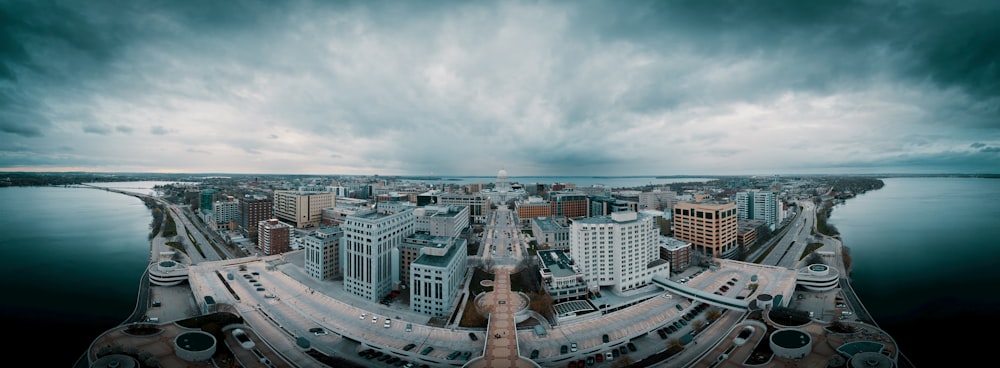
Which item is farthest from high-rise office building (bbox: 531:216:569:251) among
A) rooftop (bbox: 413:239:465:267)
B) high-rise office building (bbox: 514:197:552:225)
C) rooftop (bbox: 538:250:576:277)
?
high-rise office building (bbox: 514:197:552:225)

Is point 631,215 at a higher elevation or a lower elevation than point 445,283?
higher

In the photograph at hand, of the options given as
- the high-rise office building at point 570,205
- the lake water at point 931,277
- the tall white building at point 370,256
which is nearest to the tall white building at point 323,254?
the tall white building at point 370,256

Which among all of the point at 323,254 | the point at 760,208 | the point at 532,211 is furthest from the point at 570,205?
the point at 323,254

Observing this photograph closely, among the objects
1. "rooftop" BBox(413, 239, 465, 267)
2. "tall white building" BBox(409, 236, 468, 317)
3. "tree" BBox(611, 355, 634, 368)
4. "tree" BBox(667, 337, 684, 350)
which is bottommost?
"tree" BBox(611, 355, 634, 368)

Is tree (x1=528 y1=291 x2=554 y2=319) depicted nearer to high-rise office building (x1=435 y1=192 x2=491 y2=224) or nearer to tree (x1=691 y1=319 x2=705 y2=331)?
tree (x1=691 y1=319 x2=705 y2=331)

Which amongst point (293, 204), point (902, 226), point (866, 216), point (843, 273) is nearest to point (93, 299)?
point (293, 204)

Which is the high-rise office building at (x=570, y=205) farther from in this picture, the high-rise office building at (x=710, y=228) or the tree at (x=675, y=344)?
the tree at (x=675, y=344)

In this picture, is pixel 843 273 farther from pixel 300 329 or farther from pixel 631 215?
pixel 300 329
